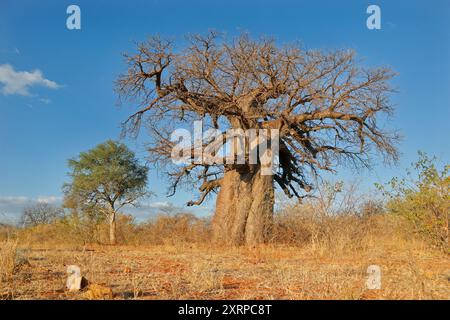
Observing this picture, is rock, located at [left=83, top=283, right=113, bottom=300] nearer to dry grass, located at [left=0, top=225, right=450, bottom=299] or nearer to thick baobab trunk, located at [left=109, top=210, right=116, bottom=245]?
dry grass, located at [left=0, top=225, right=450, bottom=299]

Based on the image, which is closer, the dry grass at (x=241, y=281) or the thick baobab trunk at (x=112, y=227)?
the dry grass at (x=241, y=281)

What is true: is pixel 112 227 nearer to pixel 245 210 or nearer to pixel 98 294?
pixel 245 210

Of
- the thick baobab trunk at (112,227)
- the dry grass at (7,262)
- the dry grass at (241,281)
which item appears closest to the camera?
the dry grass at (241,281)

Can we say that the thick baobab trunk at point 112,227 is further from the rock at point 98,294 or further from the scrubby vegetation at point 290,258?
the rock at point 98,294

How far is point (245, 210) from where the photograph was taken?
34.6 feet

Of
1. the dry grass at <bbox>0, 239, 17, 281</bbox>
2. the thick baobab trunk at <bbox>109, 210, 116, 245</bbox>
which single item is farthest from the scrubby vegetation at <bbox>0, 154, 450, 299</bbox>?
the thick baobab trunk at <bbox>109, 210, 116, 245</bbox>

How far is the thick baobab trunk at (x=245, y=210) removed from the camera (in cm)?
1033

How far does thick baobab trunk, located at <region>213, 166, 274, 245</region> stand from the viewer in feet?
33.9

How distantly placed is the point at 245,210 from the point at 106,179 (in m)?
8.01

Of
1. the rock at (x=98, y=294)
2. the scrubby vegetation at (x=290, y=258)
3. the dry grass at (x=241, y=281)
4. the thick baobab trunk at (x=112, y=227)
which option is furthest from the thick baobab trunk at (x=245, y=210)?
the rock at (x=98, y=294)

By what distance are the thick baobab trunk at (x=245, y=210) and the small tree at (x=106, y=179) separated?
22.0ft

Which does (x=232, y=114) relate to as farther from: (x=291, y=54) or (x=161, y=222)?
(x=161, y=222)

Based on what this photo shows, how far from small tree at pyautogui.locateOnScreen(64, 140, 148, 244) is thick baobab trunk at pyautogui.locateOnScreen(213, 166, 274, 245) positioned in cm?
669
